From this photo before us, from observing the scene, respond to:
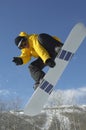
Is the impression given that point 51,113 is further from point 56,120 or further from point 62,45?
point 62,45

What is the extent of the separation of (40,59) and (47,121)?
83.7 metres

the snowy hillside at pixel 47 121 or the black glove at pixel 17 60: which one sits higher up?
the black glove at pixel 17 60

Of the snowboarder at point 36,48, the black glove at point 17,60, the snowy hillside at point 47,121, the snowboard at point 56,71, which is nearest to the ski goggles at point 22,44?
the snowboarder at point 36,48

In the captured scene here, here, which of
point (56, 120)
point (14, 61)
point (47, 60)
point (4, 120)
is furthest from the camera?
point (56, 120)

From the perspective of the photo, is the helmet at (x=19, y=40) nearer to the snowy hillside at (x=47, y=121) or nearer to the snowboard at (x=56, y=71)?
the snowboard at (x=56, y=71)

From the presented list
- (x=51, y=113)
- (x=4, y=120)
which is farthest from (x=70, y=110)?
(x=4, y=120)

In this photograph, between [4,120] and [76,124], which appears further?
[76,124]

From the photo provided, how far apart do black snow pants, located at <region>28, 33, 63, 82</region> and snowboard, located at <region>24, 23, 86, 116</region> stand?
144 mm

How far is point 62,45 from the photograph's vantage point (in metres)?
7.52

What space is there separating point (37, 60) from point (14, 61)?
1.82 feet

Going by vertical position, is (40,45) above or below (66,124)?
above

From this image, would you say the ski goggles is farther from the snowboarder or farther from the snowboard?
the snowboard

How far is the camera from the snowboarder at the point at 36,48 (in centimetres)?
737

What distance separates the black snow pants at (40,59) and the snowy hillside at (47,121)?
61795 millimetres
